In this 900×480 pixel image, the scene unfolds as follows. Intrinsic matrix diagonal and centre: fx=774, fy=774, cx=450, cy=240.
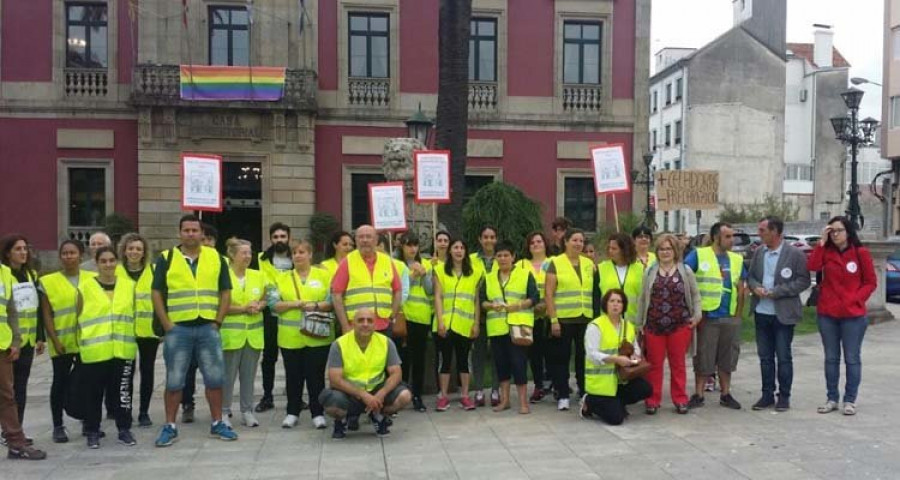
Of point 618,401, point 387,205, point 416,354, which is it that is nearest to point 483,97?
point 387,205

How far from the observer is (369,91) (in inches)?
951

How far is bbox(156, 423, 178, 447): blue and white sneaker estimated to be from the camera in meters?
6.68

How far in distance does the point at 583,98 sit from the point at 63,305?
20400 mm

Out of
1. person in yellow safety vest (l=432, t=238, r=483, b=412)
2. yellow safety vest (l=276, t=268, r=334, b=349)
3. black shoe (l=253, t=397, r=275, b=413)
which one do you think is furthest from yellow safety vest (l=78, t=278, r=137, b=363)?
person in yellow safety vest (l=432, t=238, r=483, b=412)

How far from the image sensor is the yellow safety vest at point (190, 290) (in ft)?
21.9

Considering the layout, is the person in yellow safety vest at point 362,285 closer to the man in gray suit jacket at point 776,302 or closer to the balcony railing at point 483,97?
the man in gray suit jacket at point 776,302

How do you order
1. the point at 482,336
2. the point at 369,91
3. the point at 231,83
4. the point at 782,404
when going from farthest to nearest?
the point at 369,91 < the point at 231,83 < the point at 482,336 < the point at 782,404

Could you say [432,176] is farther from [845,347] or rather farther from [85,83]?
[85,83]

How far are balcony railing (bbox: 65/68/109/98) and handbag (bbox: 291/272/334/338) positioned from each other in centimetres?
1909

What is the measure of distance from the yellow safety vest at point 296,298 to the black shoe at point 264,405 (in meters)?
0.96

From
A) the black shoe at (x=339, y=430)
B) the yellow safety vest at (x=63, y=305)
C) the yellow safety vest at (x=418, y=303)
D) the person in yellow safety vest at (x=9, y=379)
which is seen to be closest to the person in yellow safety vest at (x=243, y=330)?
the black shoe at (x=339, y=430)

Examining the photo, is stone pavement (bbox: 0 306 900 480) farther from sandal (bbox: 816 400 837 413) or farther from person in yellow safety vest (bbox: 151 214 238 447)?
person in yellow safety vest (bbox: 151 214 238 447)

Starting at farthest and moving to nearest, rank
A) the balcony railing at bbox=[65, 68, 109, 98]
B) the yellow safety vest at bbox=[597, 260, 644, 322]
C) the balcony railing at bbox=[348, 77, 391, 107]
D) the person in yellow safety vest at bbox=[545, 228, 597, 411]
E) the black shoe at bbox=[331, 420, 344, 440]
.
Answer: the balcony railing at bbox=[348, 77, 391, 107]
the balcony railing at bbox=[65, 68, 109, 98]
the yellow safety vest at bbox=[597, 260, 644, 322]
the person in yellow safety vest at bbox=[545, 228, 597, 411]
the black shoe at bbox=[331, 420, 344, 440]

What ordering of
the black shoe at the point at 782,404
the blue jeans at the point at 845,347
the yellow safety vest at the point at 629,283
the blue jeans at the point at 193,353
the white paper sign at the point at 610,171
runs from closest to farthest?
the blue jeans at the point at 193,353 → the blue jeans at the point at 845,347 → the black shoe at the point at 782,404 → the yellow safety vest at the point at 629,283 → the white paper sign at the point at 610,171
